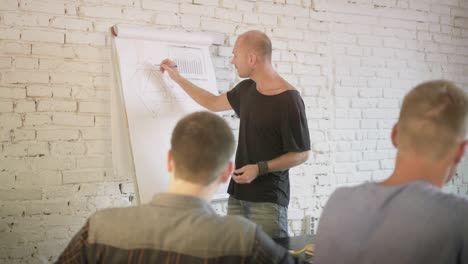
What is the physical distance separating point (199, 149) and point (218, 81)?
161cm

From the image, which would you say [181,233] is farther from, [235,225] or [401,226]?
[401,226]

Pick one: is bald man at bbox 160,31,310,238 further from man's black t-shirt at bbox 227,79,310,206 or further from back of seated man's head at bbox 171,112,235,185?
back of seated man's head at bbox 171,112,235,185

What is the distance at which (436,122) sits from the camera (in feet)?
3.88

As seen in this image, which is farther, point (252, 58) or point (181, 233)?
point (252, 58)

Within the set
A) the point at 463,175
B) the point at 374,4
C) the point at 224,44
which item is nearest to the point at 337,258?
the point at 224,44

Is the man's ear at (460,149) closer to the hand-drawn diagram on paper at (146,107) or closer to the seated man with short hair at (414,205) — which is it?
the seated man with short hair at (414,205)

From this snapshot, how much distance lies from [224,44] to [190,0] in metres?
0.33

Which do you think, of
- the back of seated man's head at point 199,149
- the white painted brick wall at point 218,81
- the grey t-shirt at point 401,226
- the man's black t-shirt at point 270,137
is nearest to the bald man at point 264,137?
the man's black t-shirt at point 270,137

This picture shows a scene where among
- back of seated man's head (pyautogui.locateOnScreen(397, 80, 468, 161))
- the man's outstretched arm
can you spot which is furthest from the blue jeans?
back of seated man's head (pyautogui.locateOnScreen(397, 80, 468, 161))

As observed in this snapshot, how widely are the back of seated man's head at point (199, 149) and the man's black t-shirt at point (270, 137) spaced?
0.99 meters

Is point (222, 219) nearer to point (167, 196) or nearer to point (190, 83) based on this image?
point (167, 196)

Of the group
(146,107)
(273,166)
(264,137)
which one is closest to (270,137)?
(264,137)

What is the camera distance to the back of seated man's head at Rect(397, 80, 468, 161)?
46.5 inches

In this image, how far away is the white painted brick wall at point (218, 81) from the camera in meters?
2.35
